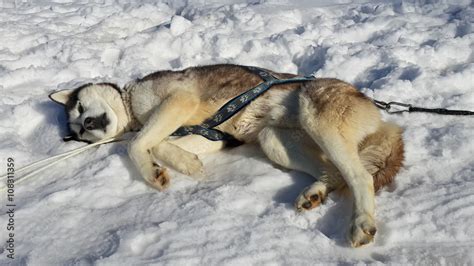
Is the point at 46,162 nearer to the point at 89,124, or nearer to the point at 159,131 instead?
the point at 89,124

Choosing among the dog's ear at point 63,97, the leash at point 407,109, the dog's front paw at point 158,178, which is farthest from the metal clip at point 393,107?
the dog's ear at point 63,97

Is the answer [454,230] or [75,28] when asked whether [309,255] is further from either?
[75,28]

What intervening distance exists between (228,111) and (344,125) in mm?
908

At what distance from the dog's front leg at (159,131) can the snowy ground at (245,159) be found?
0.10 metres

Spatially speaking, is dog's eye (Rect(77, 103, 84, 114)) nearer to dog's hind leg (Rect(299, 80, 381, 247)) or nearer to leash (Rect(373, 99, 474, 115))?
dog's hind leg (Rect(299, 80, 381, 247))

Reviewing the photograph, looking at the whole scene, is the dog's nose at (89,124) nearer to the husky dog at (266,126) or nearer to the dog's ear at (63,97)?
the husky dog at (266,126)

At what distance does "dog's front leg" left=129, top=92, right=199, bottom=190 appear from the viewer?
9.11 feet

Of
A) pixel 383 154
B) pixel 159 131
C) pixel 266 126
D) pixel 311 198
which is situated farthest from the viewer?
pixel 266 126

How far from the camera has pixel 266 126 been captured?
3.23m

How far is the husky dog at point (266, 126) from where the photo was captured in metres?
2.60

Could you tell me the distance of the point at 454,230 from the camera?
2.15 meters

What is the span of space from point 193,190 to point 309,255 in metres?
0.96

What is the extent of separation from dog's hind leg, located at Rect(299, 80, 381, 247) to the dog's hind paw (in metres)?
0.17

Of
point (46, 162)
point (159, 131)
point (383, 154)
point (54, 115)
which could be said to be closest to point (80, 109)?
point (54, 115)
